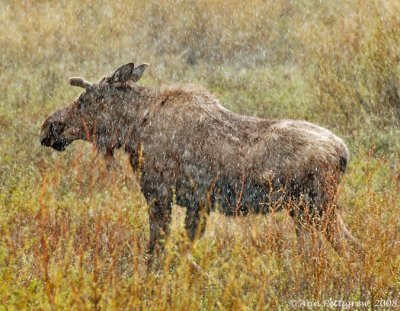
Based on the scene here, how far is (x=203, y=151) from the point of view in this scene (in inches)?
257

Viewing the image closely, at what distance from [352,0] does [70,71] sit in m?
7.54

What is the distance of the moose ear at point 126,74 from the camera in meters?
7.20

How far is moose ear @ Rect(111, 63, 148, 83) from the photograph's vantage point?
7.20 metres

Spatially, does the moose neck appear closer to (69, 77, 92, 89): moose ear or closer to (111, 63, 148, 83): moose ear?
(111, 63, 148, 83): moose ear

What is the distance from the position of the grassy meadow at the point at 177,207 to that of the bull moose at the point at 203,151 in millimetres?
236

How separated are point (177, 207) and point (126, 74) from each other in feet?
6.56

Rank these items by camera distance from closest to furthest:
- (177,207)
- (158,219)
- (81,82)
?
1. (158,219)
2. (81,82)
3. (177,207)

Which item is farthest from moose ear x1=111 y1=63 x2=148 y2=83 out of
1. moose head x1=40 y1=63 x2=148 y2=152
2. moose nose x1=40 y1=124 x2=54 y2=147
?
moose nose x1=40 y1=124 x2=54 y2=147

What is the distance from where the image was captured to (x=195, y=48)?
65.7ft

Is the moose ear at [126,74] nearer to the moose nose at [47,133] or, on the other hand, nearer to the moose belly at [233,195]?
the moose nose at [47,133]

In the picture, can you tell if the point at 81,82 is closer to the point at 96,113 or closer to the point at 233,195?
the point at 96,113

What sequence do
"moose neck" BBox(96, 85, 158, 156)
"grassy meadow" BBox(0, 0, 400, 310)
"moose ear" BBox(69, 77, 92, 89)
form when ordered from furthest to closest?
"moose ear" BBox(69, 77, 92, 89), "moose neck" BBox(96, 85, 158, 156), "grassy meadow" BBox(0, 0, 400, 310)

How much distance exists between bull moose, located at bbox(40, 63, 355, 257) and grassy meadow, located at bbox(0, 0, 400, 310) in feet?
0.77

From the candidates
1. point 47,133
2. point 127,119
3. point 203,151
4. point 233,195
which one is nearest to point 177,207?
point 127,119
